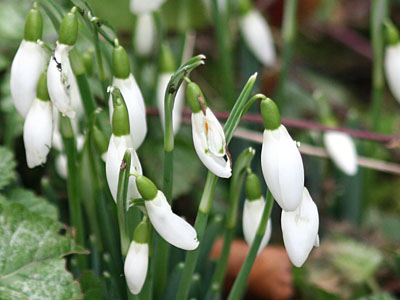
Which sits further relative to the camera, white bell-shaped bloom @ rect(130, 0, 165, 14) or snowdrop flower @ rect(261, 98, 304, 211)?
white bell-shaped bloom @ rect(130, 0, 165, 14)

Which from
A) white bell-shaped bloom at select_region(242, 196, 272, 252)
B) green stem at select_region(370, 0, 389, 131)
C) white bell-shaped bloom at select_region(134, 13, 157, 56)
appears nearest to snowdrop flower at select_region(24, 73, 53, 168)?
white bell-shaped bloom at select_region(242, 196, 272, 252)

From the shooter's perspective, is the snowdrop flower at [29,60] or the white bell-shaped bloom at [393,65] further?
the white bell-shaped bloom at [393,65]

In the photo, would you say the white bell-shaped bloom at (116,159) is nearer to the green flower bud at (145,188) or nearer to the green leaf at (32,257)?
the green flower bud at (145,188)

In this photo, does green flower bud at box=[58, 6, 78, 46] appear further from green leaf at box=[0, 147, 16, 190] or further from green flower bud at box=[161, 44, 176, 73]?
green flower bud at box=[161, 44, 176, 73]

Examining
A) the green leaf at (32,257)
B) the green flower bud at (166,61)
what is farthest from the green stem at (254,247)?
the green flower bud at (166,61)

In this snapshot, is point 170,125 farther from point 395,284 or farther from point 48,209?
point 395,284

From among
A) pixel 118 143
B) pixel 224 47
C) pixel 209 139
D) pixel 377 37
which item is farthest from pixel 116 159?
pixel 377 37
